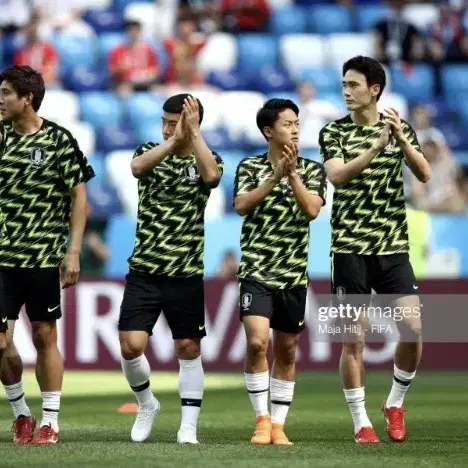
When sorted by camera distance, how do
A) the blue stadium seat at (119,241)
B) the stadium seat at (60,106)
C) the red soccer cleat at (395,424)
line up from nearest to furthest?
the red soccer cleat at (395,424) → the blue stadium seat at (119,241) → the stadium seat at (60,106)

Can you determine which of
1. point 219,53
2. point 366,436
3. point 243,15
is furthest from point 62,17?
point 366,436

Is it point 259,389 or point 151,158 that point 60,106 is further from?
point 259,389

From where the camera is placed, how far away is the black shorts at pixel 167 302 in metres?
10.1

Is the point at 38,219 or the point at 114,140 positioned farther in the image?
the point at 114,140

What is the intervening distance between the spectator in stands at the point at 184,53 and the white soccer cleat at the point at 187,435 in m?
11.4

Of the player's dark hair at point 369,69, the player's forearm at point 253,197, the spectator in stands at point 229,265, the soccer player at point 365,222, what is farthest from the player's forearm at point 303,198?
the spectator in stands at point 229,265

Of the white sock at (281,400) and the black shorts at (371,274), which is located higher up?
the black shorts at (371,274)

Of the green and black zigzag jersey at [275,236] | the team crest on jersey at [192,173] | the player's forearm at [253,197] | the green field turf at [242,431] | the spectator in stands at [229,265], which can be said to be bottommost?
the green field turf at [242,431]

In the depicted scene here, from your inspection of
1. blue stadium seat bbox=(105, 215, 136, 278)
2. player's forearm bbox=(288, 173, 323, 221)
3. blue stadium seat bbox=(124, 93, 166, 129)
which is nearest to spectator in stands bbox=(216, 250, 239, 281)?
blue stadium seat bbox=(105, 215, 136, 278)

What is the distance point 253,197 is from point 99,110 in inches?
439

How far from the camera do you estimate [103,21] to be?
73.2ft

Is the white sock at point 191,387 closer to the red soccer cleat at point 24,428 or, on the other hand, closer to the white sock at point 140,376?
the white sock at point 140,376

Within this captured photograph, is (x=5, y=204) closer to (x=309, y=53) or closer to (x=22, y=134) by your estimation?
(x=22, y=134)

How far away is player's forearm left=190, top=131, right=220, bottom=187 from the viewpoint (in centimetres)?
992
